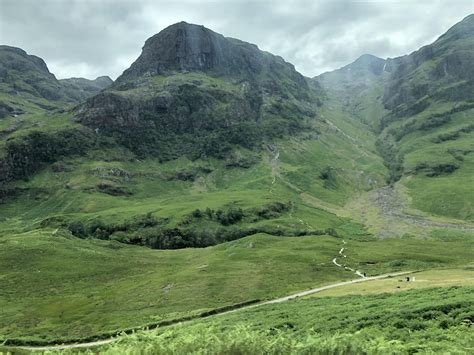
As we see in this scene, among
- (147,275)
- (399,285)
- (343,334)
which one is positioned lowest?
(147,275)

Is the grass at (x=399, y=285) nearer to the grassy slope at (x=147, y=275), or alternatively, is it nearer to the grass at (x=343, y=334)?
the grassy slope at (x=147, y=275)

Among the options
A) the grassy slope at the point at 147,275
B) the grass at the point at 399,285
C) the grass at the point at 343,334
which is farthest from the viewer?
the grassy slope at the point at 147,275

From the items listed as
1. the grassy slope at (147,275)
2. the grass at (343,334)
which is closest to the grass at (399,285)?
the grassy slope at (147,275)

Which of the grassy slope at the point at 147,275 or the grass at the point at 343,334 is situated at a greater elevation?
the grass at the point at 343,334

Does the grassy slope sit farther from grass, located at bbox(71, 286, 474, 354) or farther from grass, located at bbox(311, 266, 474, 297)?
grass, located at bbox(71, 286, 474, 354)

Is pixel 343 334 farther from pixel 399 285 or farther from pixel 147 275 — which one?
pixel 147 275

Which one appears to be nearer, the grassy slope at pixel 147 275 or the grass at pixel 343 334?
the grass at pixel 343 334

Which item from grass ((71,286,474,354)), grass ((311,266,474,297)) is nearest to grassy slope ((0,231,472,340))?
grass ((311,266,474,297))

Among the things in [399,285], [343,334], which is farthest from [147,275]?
[343,334]

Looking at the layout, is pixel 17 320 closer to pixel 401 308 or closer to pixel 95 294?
pixel 95 294

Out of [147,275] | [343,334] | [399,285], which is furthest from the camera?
[147,275]

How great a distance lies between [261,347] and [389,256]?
449ft

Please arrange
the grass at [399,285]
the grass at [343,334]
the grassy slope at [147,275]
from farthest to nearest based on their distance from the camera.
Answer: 1. the grassy slope at [147,275]
2. the grass at [399,285]
3. the grass at [343,334]

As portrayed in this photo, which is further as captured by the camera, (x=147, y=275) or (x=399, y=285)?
(x=147, y=275)
